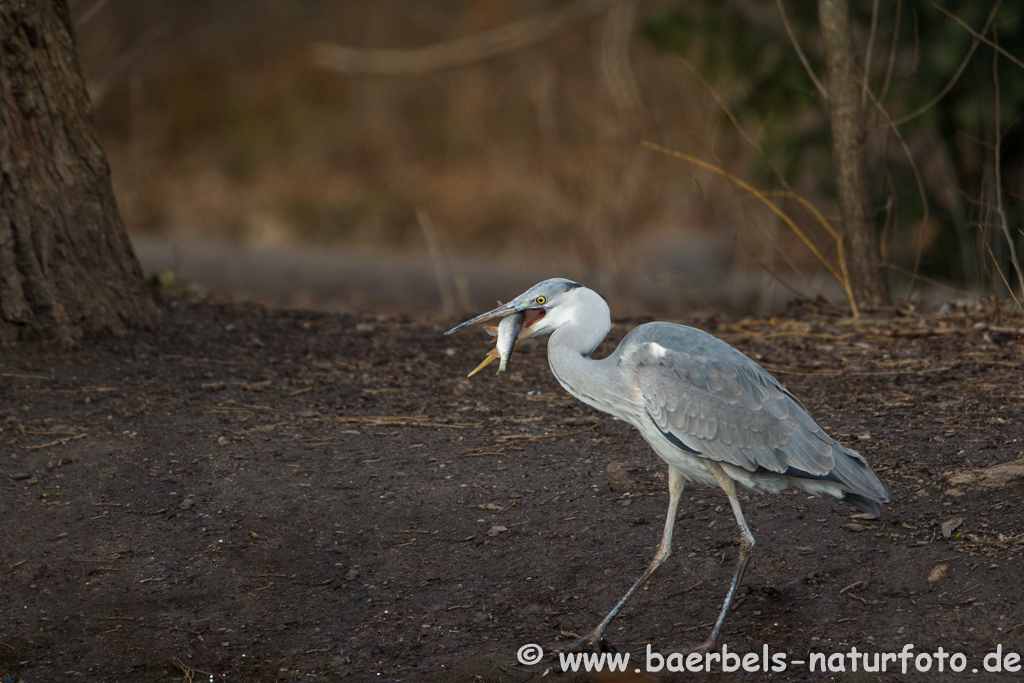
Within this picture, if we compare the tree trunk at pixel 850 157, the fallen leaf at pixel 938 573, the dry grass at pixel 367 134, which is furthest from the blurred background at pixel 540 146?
the fallen leaf at pixel 938 573

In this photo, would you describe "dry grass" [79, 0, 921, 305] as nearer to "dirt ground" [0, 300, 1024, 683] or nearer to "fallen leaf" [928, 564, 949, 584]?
"dirt ground" [0, 300, 1024, 683]

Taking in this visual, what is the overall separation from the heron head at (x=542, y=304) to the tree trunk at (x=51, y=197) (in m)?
2.43

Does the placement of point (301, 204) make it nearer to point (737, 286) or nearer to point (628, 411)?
point (737, 286)

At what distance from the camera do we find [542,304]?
339cm

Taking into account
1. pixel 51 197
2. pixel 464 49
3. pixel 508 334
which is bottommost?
pixel 508 334

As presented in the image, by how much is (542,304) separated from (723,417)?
719 mm

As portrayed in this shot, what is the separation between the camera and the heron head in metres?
3.37

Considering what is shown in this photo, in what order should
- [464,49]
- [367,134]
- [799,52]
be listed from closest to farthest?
[799,52], [464,49], [367,134]

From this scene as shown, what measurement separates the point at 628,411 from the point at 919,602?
3.85 feet

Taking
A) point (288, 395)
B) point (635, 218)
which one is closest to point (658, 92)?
point (635, 218)

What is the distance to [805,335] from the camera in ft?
18.7

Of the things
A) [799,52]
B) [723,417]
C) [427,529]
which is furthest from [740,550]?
[799,52]

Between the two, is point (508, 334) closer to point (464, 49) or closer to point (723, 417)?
point (723, 417)

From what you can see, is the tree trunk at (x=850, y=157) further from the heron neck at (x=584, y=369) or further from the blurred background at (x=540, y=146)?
the heron neck at (x=584, y=369)
